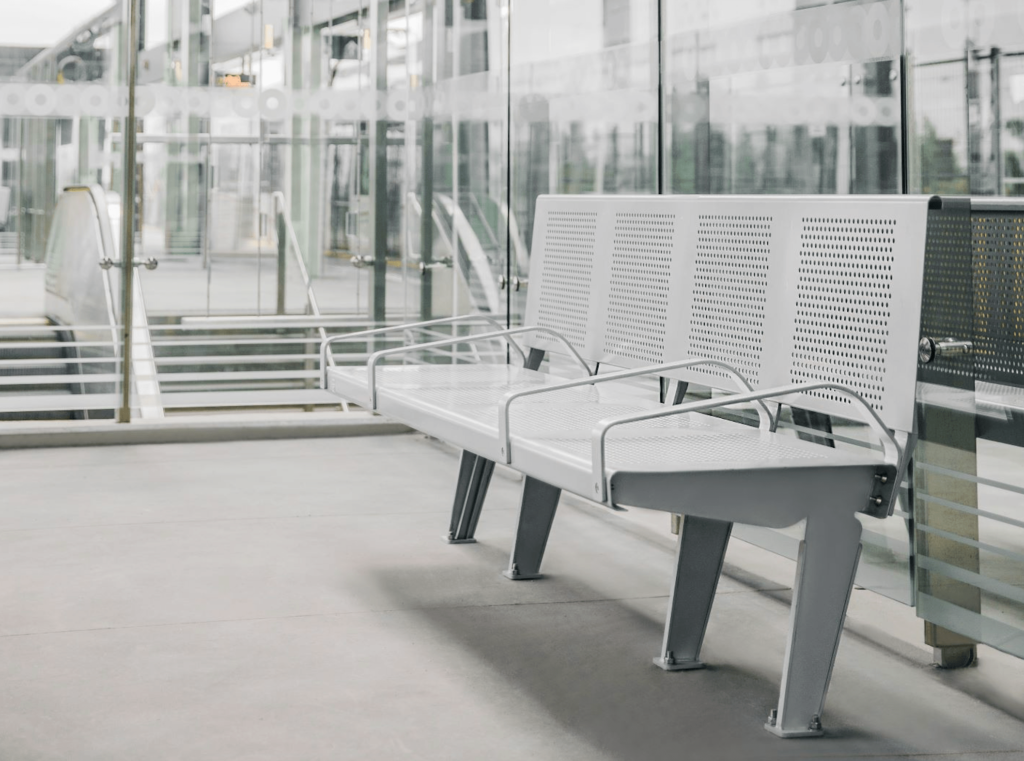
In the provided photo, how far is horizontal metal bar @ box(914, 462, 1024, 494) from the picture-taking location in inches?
126

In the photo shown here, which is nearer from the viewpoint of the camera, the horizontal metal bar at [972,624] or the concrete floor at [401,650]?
the concrete floor at [401,650]

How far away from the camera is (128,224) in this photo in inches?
305

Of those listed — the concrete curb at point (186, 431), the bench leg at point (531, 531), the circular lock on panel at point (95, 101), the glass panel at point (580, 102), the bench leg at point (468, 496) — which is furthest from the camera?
the circular lock on panel at point (95, 101)

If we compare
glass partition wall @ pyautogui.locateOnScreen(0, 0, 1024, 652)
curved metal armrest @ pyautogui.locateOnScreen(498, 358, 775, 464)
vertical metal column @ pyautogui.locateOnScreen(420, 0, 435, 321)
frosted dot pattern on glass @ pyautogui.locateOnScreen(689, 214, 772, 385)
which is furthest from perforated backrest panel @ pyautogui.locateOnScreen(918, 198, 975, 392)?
vertical metal column @ pyautogui.locateOnScreen(420, 0, 435, 321)

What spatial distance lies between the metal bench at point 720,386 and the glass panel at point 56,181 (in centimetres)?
363

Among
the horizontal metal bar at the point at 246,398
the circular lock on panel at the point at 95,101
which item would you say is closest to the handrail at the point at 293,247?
the horizontal metal bar at the point at 246,398

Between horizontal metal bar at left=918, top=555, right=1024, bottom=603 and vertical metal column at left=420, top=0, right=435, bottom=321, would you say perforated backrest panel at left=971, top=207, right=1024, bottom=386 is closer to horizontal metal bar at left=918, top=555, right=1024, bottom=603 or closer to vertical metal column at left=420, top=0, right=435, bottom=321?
horizontal metal bar at left=918, top=555, right=1024, bottom=603

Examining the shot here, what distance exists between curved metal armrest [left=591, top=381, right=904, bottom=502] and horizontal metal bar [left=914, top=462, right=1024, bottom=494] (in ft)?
1.16

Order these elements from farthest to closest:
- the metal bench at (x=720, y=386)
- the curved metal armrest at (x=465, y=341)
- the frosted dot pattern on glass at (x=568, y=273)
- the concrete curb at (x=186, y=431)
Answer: the concrete curb at (x=186, y=431), the frosted dot pattern on glass at (x=568, y=273), the curved metal armrest at (x=465, y=341), the metal bench at (x=720, y=386)

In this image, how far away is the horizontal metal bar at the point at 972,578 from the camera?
3.17 meters

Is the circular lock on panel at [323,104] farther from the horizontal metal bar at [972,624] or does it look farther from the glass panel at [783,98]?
the horizontal metal bar at [972,624]

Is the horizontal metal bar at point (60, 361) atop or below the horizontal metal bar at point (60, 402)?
atop

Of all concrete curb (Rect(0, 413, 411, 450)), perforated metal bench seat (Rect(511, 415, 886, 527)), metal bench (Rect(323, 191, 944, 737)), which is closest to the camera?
perforated metal bench seat (Rect(511, 415, 886, 527))

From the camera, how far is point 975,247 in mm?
3273
